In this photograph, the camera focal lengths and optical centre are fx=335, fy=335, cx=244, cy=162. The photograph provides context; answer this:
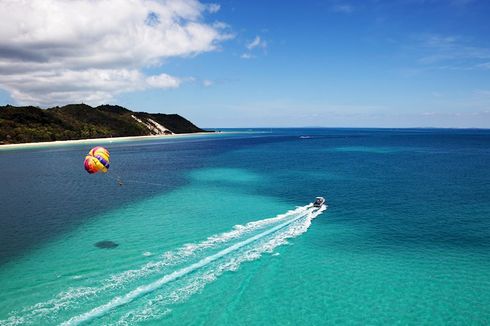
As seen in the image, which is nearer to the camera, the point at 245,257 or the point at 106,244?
the point at 245,257

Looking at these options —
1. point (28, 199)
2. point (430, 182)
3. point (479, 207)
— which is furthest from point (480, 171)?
point (28, 199)

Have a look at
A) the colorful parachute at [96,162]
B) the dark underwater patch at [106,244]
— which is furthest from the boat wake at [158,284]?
the colorful parachute at [96,162]

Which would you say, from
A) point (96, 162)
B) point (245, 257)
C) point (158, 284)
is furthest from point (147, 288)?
point (96, 162)

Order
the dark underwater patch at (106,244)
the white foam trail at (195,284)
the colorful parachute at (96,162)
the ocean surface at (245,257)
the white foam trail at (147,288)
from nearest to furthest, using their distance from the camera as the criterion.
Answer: the white foam trail at (147,288) → the white foam trail at (195,284) → the ocean surface at (245,257) → the dark underwater patch at (106,244) → the colorful parachute at (96,162)

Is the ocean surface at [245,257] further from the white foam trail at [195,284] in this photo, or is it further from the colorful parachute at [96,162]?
the colorful parachute at [96,162]

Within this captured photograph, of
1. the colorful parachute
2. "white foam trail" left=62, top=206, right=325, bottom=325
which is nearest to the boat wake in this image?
Answer: "white foam trail" left=62, top=206, right=325, bottom=325

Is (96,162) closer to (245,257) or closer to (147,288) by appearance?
(147,288)
